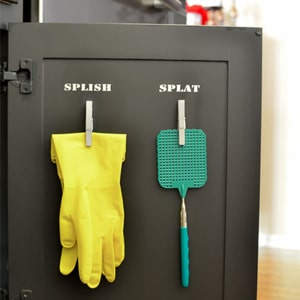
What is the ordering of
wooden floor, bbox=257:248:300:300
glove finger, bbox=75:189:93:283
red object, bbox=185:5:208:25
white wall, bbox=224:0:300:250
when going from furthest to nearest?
white wall, bbox=224:0:300:250
red object, bbox=185:5:208:25
wooden floor, bbox=257:248:300:300
glove finger, bbox=75:189:93:283

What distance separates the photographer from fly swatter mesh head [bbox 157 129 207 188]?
1.33 metres

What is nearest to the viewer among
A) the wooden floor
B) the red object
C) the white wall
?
the wooden floor

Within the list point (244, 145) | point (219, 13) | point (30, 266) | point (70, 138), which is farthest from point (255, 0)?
point (30, 266)

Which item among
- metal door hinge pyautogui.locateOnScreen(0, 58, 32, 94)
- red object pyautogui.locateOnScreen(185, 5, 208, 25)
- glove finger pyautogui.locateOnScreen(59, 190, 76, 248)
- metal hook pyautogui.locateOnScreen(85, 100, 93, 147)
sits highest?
red object pyautogui.locateOnScreen(185, 5, 208, 25)

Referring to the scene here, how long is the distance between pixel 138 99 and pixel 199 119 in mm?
182

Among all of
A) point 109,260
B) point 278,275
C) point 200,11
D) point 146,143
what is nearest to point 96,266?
point 109,260

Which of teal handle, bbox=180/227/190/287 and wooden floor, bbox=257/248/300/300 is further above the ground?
teal handle, bbox=180/227/190/287

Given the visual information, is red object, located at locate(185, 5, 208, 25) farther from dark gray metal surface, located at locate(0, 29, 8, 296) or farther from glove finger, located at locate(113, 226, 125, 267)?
glove finger, located at locate(113, 226, 125, 267)

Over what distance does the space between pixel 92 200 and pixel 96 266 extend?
0.18 meters

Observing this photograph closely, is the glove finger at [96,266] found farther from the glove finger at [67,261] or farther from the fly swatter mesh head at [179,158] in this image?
the fly swatter mesh head at [179,158]

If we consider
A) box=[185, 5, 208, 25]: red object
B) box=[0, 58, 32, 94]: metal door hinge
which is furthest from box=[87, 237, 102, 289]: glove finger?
box=[185, 5, 208, 25]: red object

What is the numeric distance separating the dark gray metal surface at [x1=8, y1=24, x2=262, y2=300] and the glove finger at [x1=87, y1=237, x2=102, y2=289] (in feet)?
0.22

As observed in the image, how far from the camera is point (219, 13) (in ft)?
9.09

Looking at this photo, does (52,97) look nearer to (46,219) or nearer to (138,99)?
(138,99)
